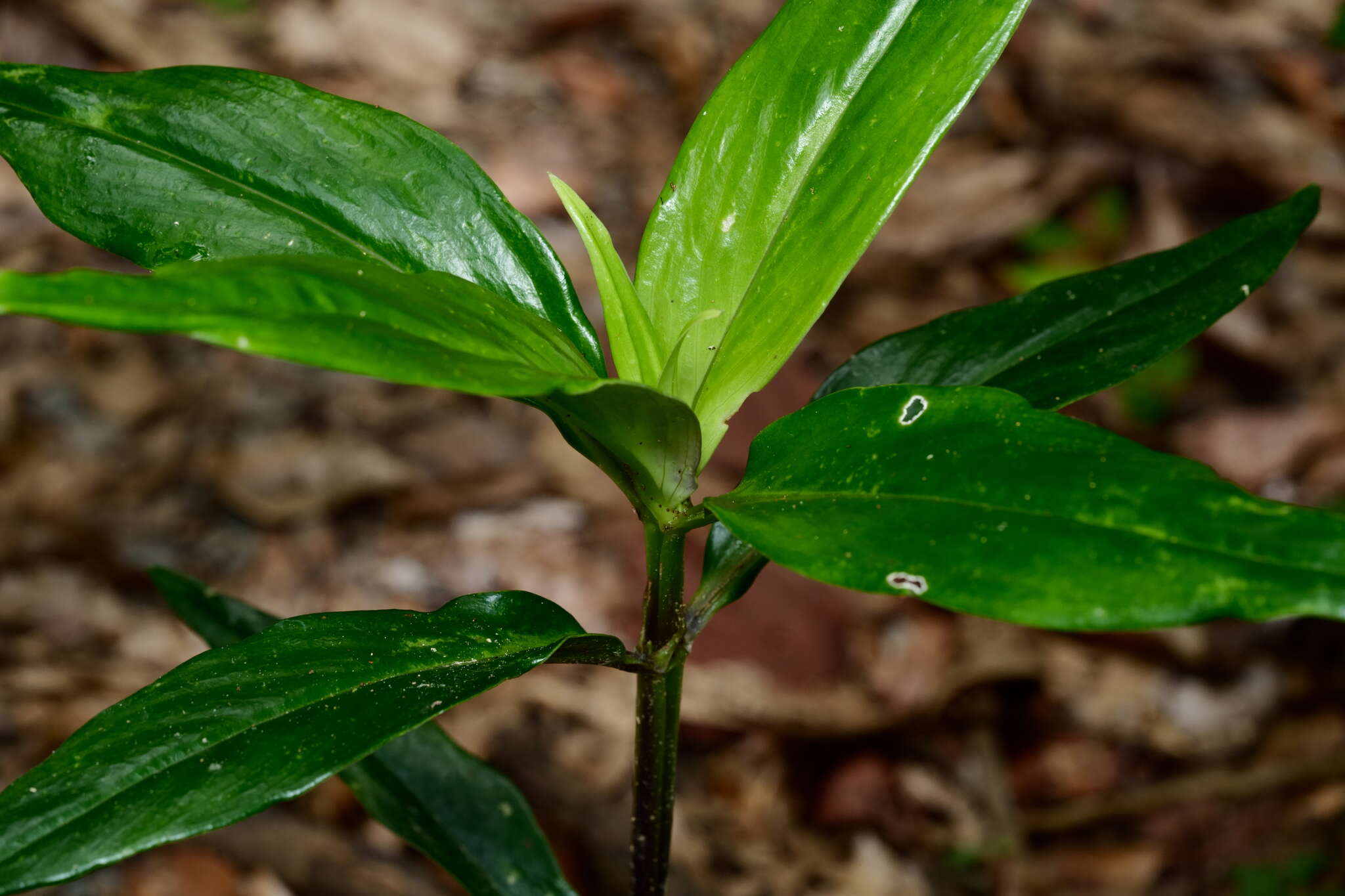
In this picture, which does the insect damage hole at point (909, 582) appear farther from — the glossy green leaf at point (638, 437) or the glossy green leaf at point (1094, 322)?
the glossy green leaf at point (1094, 322)

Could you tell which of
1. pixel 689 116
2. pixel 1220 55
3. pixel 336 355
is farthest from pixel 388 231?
pixel 1220 55

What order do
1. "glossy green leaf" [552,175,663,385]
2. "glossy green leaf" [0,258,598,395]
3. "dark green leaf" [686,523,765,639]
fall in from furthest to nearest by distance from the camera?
"dark green leaf" [686,523,765,639], "glossy green leaf" [552,175,663,385], "glossy green leaf" [0,258,598,395]

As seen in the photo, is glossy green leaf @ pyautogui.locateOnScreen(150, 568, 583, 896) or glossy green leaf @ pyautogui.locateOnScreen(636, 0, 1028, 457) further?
glossy green leaf @ pyautogui.locateOnScreen(150, 568, 583, 896)

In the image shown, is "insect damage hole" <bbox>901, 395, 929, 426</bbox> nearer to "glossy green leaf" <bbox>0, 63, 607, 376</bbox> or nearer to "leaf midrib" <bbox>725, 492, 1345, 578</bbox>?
"leaf midrib" <bbox>725, 492, 1345, 578</bbox>

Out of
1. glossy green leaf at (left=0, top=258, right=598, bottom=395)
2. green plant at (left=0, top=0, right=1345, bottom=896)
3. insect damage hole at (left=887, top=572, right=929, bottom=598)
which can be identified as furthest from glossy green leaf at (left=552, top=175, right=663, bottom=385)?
insect damage hole at (left=887, top=572, right=929, bottom=598)

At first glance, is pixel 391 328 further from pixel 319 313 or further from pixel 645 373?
pixel 645 373

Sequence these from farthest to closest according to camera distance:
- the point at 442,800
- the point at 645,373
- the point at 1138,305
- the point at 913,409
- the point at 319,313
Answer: the point at 442,800, the point at 1138,305, the point at 645,373, the point at 913,409, the point at 319,313

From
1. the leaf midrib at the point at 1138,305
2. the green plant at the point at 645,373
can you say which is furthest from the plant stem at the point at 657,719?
the leaf midrib at the point at 1138,305

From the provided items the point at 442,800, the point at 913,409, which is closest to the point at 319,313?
the point at 913,409
